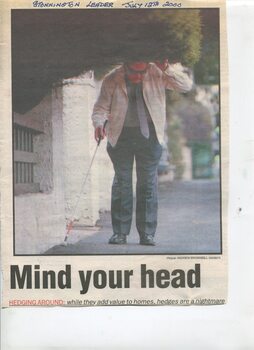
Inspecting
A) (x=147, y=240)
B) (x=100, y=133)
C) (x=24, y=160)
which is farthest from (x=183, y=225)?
(x=24, y=160)

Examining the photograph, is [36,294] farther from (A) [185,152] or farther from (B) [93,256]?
(A) [185,152]

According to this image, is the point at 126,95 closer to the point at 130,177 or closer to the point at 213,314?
the point at 130,177

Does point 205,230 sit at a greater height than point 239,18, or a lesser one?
lesser

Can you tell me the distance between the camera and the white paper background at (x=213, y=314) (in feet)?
11.2

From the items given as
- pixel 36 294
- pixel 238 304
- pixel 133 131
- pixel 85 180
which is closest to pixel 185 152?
pixel 133 131

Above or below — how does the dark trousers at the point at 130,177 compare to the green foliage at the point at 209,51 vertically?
below

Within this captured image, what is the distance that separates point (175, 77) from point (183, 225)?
2.26 ft

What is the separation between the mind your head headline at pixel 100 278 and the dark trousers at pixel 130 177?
8.0 inches

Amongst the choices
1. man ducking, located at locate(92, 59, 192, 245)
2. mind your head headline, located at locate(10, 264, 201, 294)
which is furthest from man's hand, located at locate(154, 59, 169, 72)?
mind your head headline, located at locate(10, 264, 201, 294)

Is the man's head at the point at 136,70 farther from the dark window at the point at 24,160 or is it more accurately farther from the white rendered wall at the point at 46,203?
the dark window at the point at 24,160

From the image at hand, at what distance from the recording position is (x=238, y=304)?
3443 mm

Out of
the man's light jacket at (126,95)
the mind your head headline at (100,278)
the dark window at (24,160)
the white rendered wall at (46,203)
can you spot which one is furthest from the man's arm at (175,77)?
the mind your head headline at (100,278)

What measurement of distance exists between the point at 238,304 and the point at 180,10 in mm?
1382

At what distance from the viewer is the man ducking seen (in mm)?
3457
